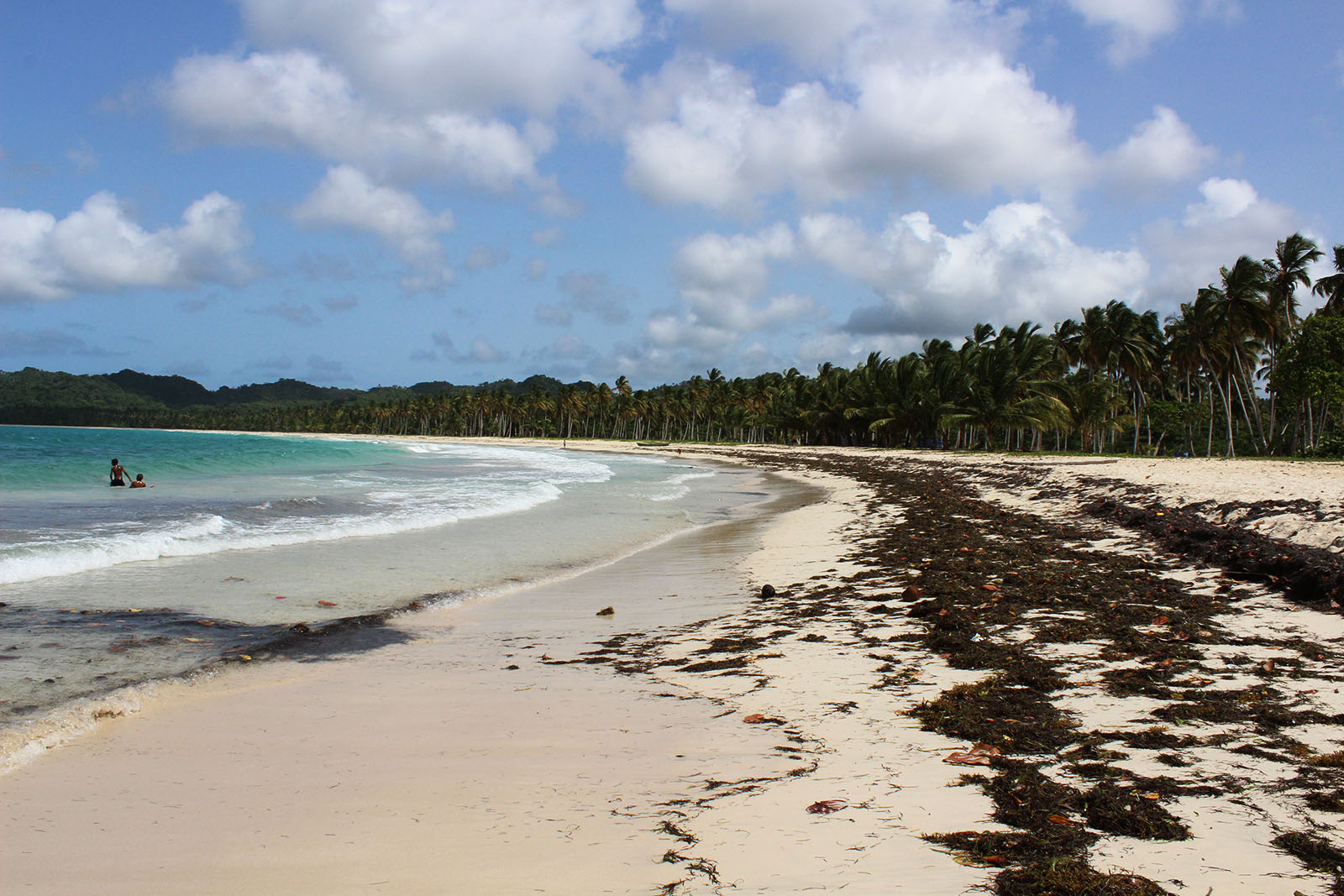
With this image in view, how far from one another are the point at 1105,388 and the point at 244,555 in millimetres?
53873

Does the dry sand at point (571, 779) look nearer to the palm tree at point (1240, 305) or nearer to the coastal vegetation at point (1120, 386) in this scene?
the coastal vegetation at point (1120, 386)

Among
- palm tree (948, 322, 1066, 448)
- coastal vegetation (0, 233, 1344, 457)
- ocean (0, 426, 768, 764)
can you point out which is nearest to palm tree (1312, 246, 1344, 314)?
coastal vegetation (0, 233, 1344, 457)

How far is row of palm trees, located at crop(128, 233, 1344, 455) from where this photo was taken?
39597mm

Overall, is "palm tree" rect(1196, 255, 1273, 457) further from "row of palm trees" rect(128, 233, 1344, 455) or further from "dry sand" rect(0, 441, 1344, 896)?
"dry sand" rect(0, 441, 1344, 896)

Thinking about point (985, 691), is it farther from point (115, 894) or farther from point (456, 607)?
point (456, 607)

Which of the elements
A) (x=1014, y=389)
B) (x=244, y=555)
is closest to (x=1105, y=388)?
(x=1014, y=389)

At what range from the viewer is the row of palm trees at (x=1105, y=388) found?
130 ft

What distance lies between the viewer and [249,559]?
36.8ft

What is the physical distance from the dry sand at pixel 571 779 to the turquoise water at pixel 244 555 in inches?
54.1

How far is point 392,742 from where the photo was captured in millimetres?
4281

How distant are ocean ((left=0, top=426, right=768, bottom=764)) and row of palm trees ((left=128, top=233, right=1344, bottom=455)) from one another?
2983cm

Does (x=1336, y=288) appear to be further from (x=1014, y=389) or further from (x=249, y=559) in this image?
(x=249, y=559)

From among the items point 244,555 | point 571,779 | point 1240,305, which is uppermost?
point 1240,305

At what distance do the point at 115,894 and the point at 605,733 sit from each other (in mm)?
2293
